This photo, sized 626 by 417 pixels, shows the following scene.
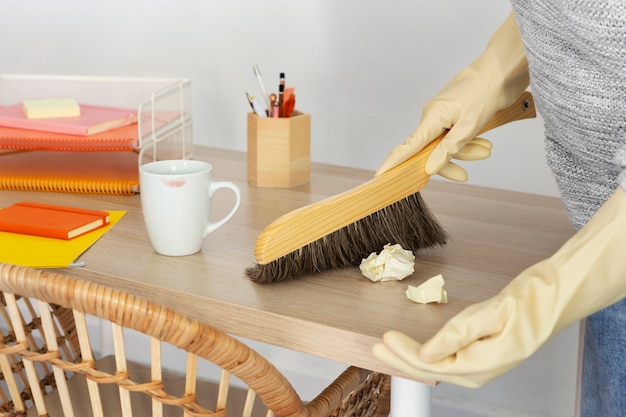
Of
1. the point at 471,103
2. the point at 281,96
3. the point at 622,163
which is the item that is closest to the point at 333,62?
the point at 281,96

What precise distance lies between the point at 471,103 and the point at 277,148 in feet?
1.27

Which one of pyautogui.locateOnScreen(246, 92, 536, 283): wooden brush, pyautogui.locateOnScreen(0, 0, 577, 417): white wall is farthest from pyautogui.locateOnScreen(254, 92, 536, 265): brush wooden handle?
pyautogui.locateOnScreen(0, 0, 577, 417): white wall

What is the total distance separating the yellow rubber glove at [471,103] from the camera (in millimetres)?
896

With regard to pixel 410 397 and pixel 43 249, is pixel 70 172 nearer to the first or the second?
pixel 43 249

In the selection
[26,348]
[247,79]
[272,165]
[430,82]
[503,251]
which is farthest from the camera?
[247,79]

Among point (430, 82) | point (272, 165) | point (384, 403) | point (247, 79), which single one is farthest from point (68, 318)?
point (430, 82)

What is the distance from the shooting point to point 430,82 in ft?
4.91

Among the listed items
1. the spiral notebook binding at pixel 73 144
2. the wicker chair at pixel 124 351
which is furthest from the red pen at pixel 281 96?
the wicker chair at pixel 124 351

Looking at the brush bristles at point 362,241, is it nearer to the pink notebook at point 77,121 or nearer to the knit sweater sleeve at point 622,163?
the knit sweater sleeve at point 622,163

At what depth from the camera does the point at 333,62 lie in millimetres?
1572

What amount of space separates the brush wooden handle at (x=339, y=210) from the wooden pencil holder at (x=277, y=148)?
0.34 metres

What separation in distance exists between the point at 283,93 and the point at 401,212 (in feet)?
1.31

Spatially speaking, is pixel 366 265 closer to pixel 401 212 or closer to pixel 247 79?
pixel 401 212

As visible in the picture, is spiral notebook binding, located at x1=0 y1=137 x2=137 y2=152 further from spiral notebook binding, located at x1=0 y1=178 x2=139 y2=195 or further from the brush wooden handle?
the brush wooden handle
